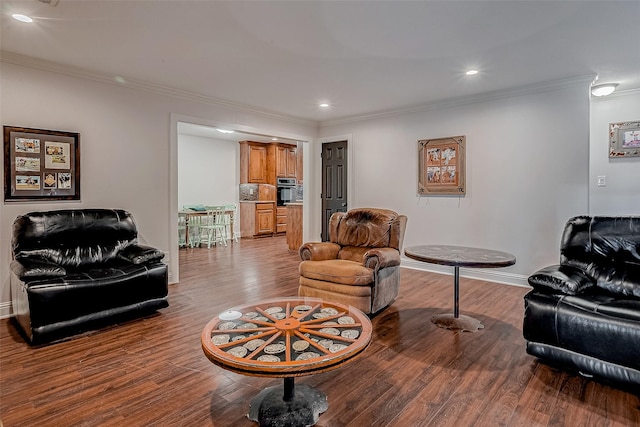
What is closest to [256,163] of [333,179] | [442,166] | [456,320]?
[333,179]

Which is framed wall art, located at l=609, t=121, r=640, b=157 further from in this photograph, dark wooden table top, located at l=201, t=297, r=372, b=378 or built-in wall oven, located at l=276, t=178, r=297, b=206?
built-in wall oven, located at l=276, t=178, r=297, b=206

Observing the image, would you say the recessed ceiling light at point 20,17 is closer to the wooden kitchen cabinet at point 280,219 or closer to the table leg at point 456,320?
the table leg at point 456,320

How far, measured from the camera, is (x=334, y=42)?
3.06 meters

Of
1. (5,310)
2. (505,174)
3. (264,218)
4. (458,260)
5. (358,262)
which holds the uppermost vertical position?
(505,174)

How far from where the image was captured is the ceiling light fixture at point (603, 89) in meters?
4.20

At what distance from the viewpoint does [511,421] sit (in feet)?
5.96

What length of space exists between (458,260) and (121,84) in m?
4.11

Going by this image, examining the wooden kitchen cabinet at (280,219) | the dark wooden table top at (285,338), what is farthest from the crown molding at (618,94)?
the wooden kitchen cabinet at (280,219)

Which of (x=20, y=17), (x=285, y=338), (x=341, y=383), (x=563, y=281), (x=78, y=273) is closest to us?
(x=285, y=338)

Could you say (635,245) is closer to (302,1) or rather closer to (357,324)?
(357,324)

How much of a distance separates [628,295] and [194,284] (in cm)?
432

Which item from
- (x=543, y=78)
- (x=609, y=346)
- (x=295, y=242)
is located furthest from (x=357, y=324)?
(x=295, y=242)

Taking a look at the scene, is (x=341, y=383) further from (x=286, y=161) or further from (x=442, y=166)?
(x=286, y=161)

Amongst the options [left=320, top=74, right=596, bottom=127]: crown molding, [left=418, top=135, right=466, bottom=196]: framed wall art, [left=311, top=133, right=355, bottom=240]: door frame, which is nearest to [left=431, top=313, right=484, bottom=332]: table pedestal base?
[left=418, top=135, right=466, bottom=196]: framed wall art
